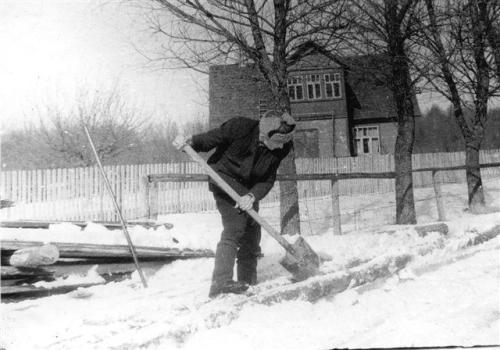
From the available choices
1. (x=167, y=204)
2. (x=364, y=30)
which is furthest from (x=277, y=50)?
(x=167, y=204)

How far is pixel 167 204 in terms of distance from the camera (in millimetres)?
10438

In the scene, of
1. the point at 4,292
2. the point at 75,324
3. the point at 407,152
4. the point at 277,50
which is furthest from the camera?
the point at 407,152

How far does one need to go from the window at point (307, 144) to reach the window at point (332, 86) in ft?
7.01

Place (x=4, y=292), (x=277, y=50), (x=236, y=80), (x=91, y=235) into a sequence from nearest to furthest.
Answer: (x=4, y=292) → (x=91, y=235) → (x=277, y=50) → (x=236, y=80)

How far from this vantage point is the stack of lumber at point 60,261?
3.35 m

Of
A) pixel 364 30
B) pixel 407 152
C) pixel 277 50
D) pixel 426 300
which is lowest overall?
pixel 426 300

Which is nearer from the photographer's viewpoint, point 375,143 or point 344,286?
point 344,286

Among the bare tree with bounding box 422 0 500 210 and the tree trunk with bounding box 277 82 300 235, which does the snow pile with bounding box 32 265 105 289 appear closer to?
the tree trunk with bounding box 277 82 300 235

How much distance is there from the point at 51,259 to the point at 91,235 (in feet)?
2.06

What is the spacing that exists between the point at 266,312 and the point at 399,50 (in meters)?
5.61

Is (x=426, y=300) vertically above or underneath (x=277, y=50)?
underneath

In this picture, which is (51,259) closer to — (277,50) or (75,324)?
(75,324)

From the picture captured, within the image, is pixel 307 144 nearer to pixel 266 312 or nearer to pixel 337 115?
pixel 337 115

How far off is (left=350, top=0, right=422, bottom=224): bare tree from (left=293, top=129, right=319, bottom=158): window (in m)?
9.82
